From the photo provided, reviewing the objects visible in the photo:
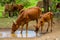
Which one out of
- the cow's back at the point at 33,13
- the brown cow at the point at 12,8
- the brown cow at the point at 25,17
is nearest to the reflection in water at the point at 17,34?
the brown cow at the point at 25,17

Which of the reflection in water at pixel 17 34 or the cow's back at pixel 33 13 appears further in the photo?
the cow's back at pixel 33 13

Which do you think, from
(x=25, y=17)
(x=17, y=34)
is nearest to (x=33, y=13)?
(x=25, y=17)

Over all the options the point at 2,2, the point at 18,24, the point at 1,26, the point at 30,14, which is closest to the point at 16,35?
the point at 18,24

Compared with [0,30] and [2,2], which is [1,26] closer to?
[0,30]

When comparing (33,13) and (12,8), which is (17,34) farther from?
(12,8)

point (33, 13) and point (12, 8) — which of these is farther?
point (12, 8)

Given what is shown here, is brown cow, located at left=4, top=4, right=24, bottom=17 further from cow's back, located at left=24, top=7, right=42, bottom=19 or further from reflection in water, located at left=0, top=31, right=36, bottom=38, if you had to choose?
reflection in water, located at left=0, top=31, right=36, bottom=38

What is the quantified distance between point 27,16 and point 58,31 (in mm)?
1616

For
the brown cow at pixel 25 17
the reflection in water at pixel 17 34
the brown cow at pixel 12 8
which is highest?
the brown cow at pixel 12 8

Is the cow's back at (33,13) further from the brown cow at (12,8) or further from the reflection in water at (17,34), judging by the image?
the brown cow at (12,8)

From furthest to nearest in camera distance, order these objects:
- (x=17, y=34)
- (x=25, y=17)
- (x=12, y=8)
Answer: (x=12, y=8) < (x=25, y=17) < (x=17, y=34)

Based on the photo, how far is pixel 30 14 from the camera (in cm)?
1174

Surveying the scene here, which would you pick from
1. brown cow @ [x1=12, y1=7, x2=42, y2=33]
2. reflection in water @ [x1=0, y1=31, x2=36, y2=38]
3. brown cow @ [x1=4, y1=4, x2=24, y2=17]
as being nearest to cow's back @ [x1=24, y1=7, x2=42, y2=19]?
brown cow @ [x1=12, y1=7, x2=42, y2=33]

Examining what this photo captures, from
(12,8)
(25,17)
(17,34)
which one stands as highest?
(12,8)
